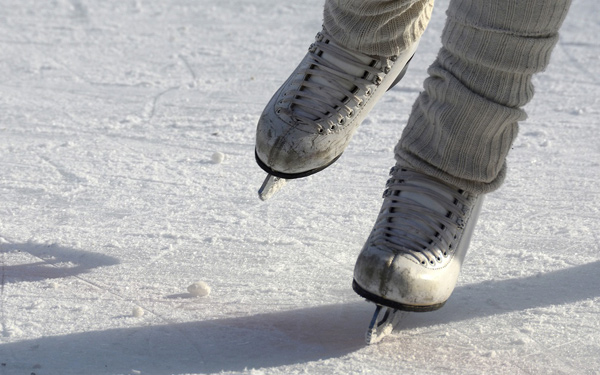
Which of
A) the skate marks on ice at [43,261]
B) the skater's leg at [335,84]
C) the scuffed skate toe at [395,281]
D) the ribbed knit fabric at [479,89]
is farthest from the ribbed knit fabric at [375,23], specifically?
the skate marks on ice at [43,261]

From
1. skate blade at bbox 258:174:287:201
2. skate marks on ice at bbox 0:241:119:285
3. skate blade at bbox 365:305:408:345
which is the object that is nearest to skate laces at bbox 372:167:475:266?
skate blade at bbox 365:305:408:345

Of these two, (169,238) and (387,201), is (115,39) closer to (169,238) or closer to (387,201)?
(169,238)

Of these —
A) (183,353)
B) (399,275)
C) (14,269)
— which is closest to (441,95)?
(399,275)

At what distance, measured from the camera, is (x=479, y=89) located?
1214mm

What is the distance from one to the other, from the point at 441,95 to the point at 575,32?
1.97m

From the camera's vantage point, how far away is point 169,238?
155 centimetres

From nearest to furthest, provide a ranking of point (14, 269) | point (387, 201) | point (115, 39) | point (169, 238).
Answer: point (387, 201), point (14, 269), point (169, 238), point (115, 39)

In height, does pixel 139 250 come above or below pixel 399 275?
below

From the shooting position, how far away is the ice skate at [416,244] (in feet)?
3.83

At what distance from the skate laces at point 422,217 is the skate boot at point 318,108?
0.52 feet

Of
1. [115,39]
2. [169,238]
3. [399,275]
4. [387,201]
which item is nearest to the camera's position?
[399,275]

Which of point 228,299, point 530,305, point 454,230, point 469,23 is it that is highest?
point 469,23

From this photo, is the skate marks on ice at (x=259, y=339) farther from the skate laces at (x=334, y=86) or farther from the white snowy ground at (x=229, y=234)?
the skate laces at (x=334, y=86)

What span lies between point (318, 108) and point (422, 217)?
285 mm
